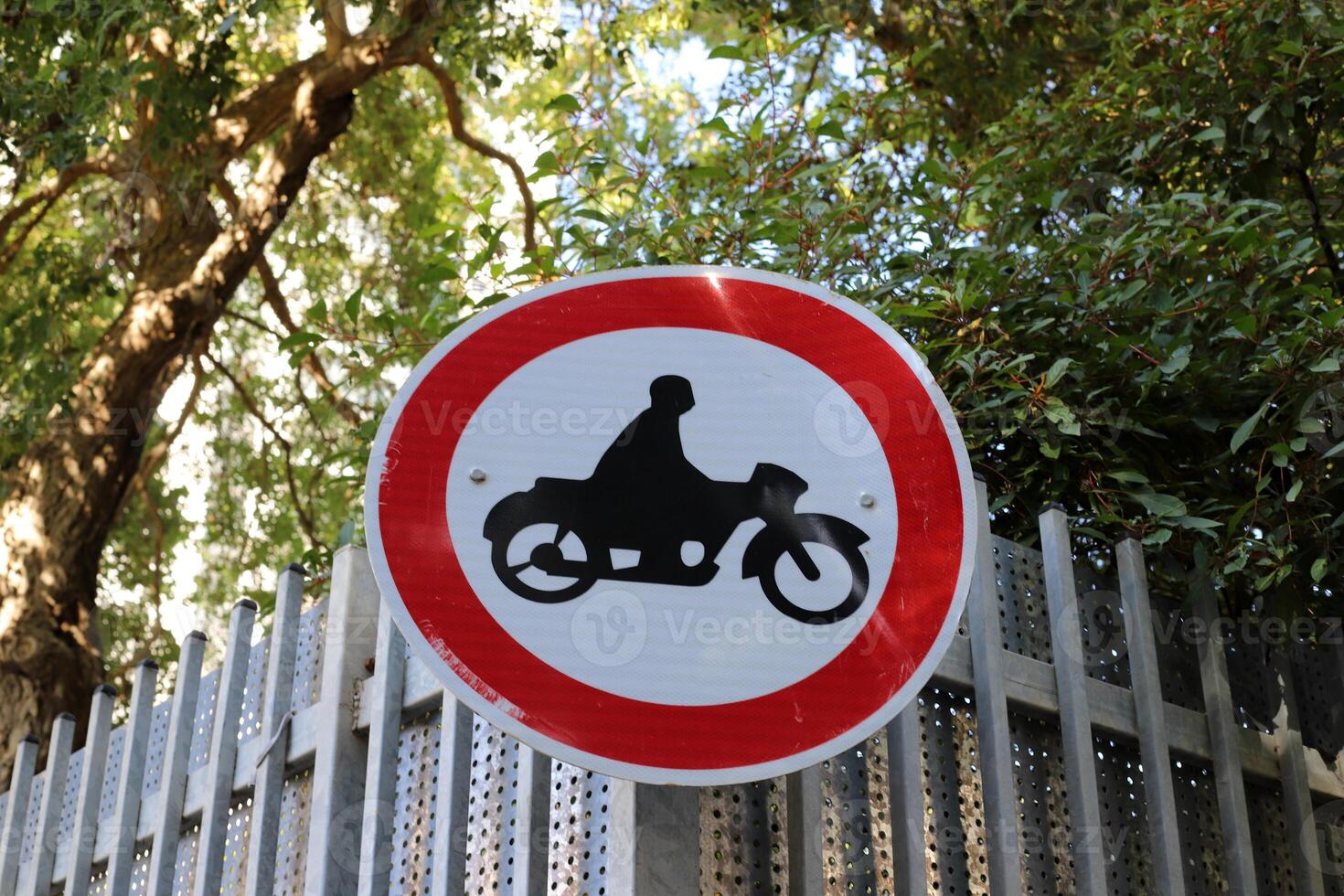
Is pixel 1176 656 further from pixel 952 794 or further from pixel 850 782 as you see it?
pixel 850 782

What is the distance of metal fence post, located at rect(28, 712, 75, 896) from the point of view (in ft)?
12.3

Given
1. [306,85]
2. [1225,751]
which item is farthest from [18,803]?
[306,85]

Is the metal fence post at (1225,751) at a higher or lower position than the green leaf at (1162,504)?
lower

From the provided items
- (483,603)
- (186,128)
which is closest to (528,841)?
(483,603)

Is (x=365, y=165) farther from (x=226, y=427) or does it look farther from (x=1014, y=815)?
(x=1014, y=815)

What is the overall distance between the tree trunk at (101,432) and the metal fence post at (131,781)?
1708mm

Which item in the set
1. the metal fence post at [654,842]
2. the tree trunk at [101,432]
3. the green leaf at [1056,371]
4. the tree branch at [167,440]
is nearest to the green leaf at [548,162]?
the green leaf at [1056,371]

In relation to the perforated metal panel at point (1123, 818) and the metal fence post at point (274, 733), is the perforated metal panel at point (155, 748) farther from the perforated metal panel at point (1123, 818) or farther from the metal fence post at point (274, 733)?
the perforated metal panel at point (1123, 818)

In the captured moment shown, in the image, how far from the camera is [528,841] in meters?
2.37

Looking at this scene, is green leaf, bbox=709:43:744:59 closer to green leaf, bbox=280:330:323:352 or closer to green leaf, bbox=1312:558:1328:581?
green leaf, bbox=280:330:323:352

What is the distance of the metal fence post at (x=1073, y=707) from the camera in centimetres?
267

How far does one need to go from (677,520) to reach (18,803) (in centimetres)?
279

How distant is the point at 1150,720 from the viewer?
2859 mm

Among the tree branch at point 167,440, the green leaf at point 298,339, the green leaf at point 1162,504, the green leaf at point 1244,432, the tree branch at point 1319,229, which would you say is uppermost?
the tree branch at point 167,440
